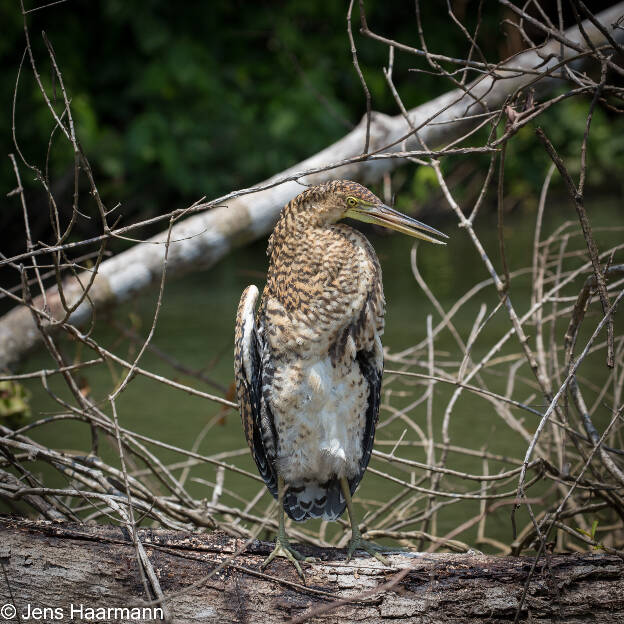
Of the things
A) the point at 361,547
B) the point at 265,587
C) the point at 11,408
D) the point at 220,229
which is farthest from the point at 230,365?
the point at 265,587

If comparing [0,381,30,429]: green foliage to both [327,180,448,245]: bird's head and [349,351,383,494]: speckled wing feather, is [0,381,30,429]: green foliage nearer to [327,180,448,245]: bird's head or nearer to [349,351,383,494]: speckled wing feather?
[349,351,383,494]: speckled wing feather

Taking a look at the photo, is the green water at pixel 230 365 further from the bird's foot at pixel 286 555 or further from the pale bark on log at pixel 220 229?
the bird's foot at pixel 286 555

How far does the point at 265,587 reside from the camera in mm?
1592

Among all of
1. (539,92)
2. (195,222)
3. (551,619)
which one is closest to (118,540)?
(551,619)

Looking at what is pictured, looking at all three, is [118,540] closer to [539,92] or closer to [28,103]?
[539,92]

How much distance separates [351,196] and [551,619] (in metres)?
0.99

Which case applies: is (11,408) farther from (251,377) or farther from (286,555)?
(286,555)

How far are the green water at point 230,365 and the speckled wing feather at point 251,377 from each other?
19.8 inches

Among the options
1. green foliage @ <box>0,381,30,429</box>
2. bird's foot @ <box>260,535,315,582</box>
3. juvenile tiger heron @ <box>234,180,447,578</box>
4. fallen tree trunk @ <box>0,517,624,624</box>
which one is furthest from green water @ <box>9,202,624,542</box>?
bird's foot @ <box>260,535,315,582</box>

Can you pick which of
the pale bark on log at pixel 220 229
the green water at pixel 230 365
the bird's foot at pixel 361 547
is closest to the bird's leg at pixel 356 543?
the bird's foot at pixel 361 547

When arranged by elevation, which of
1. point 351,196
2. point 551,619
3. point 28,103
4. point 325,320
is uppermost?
point 28,103

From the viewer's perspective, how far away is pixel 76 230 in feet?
23.3

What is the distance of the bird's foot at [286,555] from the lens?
5.36 ft

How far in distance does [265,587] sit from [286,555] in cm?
9
